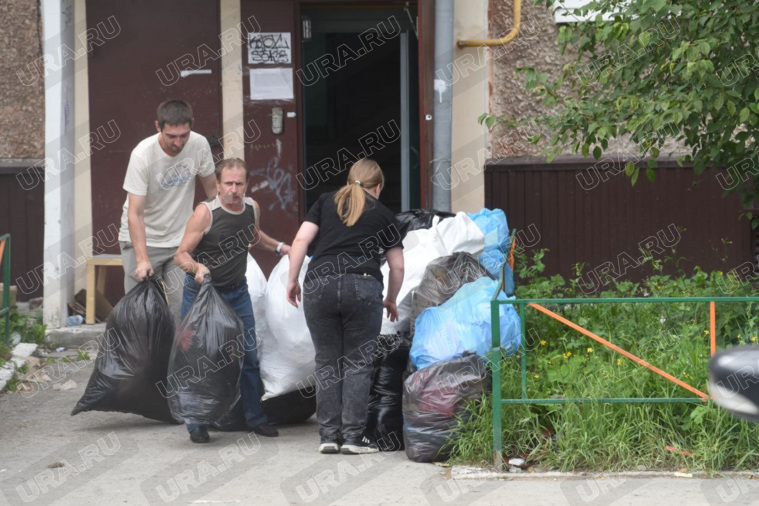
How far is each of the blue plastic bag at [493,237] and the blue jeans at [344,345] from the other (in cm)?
160

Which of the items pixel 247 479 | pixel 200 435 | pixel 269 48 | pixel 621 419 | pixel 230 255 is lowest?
pixel 247 479

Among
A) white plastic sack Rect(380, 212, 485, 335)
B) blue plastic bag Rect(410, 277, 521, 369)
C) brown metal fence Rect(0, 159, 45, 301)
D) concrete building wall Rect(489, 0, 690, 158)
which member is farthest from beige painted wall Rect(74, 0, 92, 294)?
blue plastic bag Rect(410, 277, 521, 369)

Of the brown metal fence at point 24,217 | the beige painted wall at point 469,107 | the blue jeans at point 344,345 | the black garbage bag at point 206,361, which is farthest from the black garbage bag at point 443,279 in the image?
the brown metal fence at point 24,217

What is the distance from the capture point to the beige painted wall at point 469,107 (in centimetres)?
874

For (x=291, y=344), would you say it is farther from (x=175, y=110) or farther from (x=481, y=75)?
(x=481, y=75)

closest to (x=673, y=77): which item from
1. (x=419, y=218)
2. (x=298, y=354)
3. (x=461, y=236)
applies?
(x=461, y=236)

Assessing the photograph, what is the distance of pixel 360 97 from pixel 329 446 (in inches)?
328

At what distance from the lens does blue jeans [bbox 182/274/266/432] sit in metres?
6.05

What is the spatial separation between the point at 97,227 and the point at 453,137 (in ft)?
9.67

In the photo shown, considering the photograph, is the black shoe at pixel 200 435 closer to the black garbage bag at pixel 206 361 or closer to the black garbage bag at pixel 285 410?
the black garbage bag at pixel 206 361

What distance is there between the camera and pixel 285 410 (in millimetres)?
6277

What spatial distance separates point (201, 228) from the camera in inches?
231

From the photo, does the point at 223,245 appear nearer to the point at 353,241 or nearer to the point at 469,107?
the point at 353,241

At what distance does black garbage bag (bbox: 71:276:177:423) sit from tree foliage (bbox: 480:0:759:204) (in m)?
2.15
